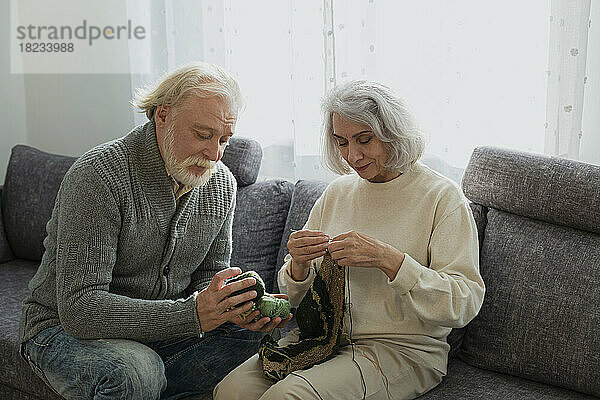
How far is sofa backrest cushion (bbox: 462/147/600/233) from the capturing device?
2.13m

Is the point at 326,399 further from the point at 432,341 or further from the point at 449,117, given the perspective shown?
the point at 449,117

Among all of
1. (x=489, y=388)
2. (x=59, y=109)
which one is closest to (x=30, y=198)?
(x=59, y=109)

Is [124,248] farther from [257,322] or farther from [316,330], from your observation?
[316,330]

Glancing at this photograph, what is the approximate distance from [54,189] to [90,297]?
139cm

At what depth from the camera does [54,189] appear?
3.29 metres

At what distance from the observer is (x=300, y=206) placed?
267 cm

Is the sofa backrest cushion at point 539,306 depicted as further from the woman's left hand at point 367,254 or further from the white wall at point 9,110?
the white wall at point 9,110

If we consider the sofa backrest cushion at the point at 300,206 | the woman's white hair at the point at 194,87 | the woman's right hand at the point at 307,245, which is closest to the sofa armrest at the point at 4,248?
the sofa backrest cushion at the point at 300,206

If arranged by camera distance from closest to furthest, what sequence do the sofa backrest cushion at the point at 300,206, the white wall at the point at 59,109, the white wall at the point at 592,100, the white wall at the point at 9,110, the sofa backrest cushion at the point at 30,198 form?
the white wall at the point at 592,100
the sofa backrest cushion at the point at 300,206
the sofa backrest cushion at the point at 30,198
the white wall at the point at 59,109
the white wall at the point at 9,110

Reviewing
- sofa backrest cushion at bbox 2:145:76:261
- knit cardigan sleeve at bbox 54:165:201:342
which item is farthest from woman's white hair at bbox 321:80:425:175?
sofa backrest cushion at bbox 2:145:76:261

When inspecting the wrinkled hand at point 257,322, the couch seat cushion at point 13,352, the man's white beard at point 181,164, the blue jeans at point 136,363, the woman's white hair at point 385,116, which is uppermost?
the woman's white hair at point 385,116

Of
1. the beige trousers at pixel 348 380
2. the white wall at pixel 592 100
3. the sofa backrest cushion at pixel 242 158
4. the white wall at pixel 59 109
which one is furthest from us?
the white wall at pixel 59 109

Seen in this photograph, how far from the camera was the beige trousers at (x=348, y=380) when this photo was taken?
6.28 feet

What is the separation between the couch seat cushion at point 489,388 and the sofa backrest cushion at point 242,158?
1055 mm
